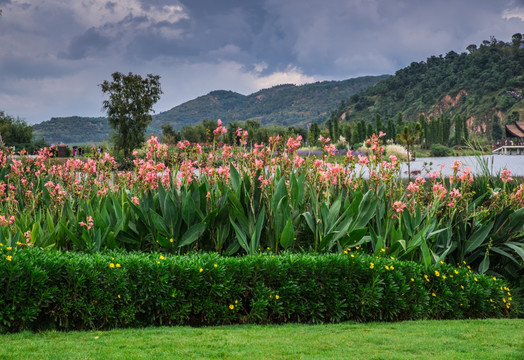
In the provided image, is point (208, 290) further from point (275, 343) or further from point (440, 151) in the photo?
point (440, 151)

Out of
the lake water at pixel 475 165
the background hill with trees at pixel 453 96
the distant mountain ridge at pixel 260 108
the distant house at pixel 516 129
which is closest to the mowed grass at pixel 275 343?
the lake water at pixel 475 165

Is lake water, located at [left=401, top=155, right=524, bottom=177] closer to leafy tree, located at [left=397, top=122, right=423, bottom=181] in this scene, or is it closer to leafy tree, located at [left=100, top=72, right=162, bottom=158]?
leafy tree, located at [left=397, top=122, right=423, bottom=181]

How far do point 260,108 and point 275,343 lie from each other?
11760 cm

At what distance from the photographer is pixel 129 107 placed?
119 ft

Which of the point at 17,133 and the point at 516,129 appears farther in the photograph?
the point at 516,129

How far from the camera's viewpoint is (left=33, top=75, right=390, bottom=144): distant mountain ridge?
96750 mm

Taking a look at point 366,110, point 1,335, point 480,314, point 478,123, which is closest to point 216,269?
point 1,335

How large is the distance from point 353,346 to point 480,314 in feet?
7.65

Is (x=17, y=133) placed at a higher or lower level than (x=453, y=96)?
lower

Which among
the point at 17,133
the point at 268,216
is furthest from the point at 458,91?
the point at 268,216

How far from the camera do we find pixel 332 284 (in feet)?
15.0

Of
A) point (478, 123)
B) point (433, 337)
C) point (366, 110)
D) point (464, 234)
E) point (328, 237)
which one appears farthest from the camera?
point (366, 110)

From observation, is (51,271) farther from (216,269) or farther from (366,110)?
(366,110)

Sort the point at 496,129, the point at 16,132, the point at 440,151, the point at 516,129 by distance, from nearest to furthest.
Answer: the point at 16,132 → the point at 440,151 → the point at 516,129 → the point at 496,129
